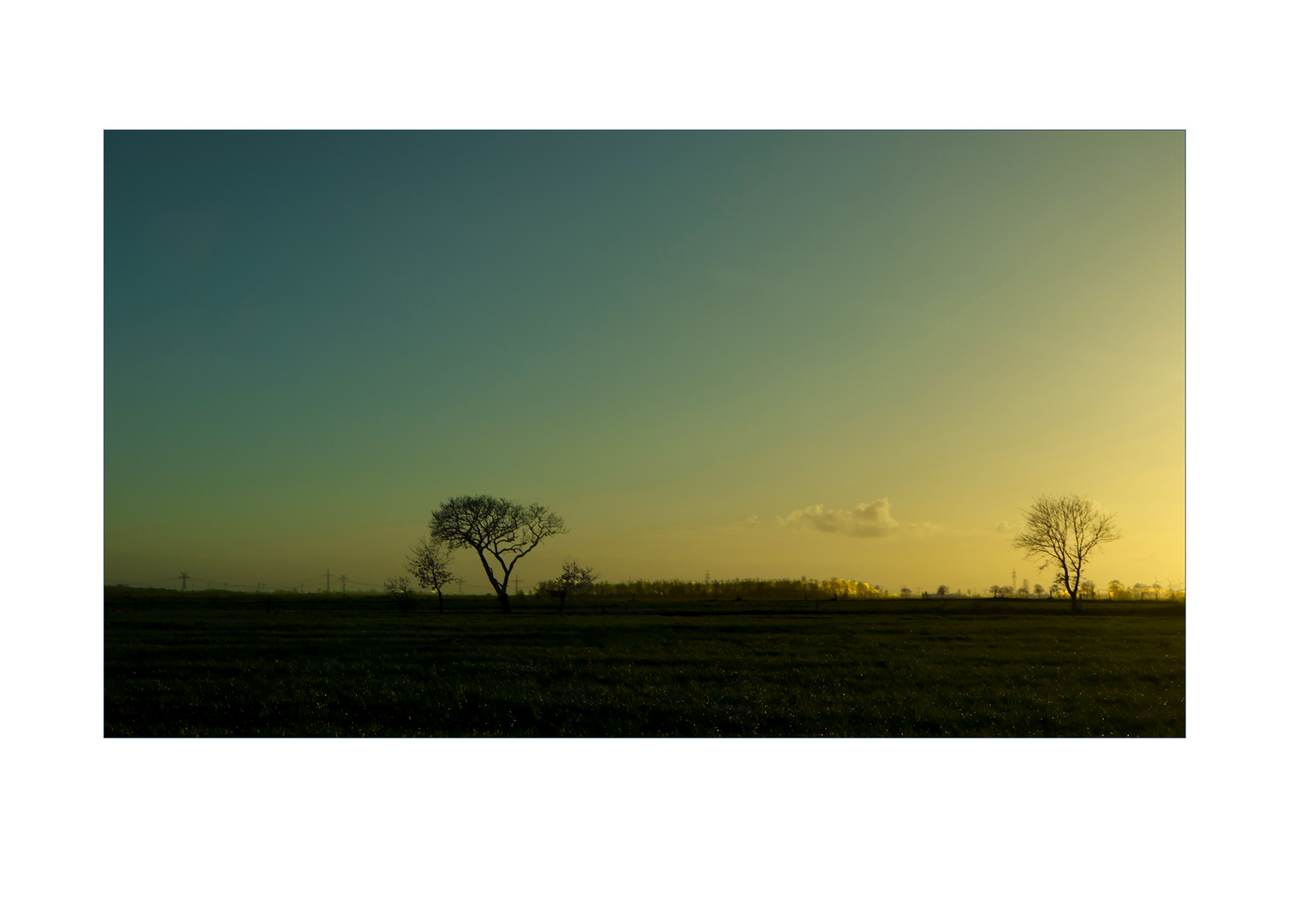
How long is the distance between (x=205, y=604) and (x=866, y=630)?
5608cm

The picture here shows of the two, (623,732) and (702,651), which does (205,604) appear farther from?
(623,732)

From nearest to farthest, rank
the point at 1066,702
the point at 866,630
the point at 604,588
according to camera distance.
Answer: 1. the point at 1066,702
2. the point at 866,630
3. the point at 604,588

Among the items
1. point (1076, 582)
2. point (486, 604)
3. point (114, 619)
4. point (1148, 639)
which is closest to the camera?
point (1148, 639)

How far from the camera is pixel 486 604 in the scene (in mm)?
61781

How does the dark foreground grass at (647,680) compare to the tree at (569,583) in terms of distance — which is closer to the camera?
the dark foreground grass at (647,680)

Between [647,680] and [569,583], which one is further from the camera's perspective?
[569,583]

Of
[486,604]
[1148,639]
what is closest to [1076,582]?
[1148,639]

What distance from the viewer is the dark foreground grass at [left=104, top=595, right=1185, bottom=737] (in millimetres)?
13078

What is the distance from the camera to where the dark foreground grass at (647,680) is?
13.1 m

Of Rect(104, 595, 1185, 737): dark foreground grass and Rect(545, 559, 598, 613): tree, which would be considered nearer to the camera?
Rect(104, 595, 1185, 737): dark foreground grass

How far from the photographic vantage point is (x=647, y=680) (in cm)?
1722
